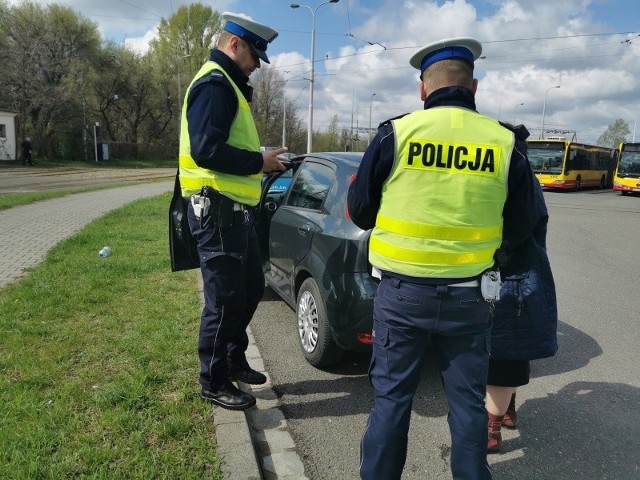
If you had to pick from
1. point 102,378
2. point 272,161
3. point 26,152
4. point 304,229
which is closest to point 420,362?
point 272,161

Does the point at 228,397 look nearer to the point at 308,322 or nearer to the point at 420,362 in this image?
the point at 308,322

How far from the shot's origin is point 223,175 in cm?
290

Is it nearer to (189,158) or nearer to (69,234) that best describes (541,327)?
(189,158)

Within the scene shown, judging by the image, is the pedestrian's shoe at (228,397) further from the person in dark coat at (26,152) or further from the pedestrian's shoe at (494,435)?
the person in dark coat at (26,152)

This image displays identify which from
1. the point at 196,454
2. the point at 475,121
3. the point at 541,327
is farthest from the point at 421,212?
the point at 196,454

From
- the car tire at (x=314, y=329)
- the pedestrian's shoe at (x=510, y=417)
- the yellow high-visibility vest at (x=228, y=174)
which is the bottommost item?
the pedestrian's shoe at (x=510, y=417)

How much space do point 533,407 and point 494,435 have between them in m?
0.69

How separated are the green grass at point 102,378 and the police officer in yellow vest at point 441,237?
3.58ft

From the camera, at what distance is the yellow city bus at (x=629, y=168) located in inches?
990

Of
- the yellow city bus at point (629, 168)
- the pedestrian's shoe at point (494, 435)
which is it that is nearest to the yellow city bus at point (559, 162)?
the yellow city bus at point (629, 168)

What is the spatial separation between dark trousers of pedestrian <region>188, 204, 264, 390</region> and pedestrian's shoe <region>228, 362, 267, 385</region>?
357 mm

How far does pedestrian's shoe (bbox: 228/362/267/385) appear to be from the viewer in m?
3.48

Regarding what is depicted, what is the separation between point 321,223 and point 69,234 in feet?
20.3

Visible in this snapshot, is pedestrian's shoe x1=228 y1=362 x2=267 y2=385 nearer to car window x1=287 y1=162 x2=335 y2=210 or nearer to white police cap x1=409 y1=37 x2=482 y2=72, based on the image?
car window x1=287 y1=162 x2=335 y2=210
